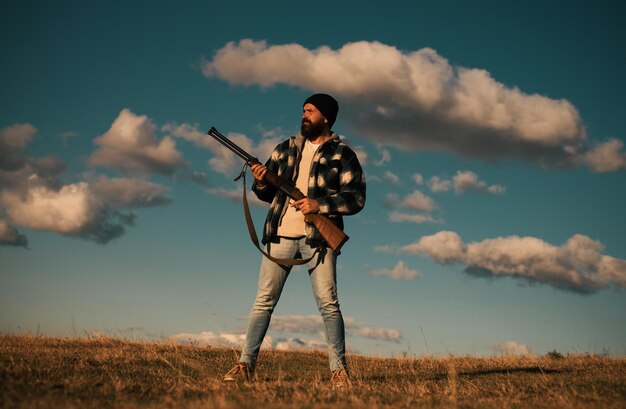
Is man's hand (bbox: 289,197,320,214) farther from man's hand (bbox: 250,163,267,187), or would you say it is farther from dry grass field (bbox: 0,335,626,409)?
dry grass field (bbox: 0,335,626,409)

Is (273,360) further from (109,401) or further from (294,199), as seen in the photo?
(109,401)

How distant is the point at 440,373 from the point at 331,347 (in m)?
3.87

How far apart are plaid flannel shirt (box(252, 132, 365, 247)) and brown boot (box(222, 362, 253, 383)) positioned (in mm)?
1567

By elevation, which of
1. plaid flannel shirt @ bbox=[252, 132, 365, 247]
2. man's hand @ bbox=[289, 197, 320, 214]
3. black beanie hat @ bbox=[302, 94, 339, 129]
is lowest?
man's hand @ bbox=[289, 197, 320, 214]

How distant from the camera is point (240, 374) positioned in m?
6.98

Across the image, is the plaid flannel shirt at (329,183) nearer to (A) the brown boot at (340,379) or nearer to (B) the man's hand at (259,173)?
(B) the man's hand at (259,173)

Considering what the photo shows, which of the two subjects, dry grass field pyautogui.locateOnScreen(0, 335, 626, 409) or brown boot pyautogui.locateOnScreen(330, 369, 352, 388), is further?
brown boot pyautogui.locateOnScreen(330, 369, 352, 388)

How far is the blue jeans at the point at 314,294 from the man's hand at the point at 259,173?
80 centimetres

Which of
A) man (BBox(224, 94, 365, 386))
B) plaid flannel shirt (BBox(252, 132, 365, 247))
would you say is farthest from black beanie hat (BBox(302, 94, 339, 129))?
plaid flannel shirt (BBox(252, 132, 365, 247))

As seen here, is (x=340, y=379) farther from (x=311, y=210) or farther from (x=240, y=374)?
(x=311, y=210)

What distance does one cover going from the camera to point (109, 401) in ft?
17.0

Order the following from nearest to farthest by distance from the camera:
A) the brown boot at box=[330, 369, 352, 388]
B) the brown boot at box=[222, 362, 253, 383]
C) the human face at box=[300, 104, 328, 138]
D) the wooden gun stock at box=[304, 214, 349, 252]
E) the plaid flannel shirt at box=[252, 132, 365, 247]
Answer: the brown boot at box=[330, 369, 352, 388] < the brown boot at box=[222, 362, 253, 383] < the wooden gun stock at box=[304, 214, 349, 252] < the plaid flannel shirt at box=[252, 132, 365, 247] < the human face at box=[300, 104, 328, 138]

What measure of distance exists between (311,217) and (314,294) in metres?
0.96

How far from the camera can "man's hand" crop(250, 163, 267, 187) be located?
7.42m
